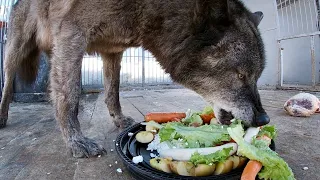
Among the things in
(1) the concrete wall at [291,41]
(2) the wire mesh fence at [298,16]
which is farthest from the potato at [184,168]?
(2) the wire mesh fence at [298,16]

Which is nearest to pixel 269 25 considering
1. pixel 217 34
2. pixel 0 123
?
pixel 217 34

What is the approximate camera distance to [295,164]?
1532 millimetres

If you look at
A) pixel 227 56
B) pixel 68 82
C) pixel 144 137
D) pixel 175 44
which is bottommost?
pixel 144 137

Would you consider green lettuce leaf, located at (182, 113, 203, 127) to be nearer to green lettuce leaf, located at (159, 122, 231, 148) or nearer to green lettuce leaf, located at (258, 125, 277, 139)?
green lettuce leaf, located at (159, 122, 231, 148)

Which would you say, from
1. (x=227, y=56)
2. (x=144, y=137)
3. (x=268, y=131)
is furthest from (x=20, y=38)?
(x=268, y=131)

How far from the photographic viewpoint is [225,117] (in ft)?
6.19

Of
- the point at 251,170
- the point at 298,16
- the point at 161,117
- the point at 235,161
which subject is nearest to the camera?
the point at 251,170

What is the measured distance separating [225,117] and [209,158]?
712 mm

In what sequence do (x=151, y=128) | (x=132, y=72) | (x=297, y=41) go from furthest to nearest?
(x=132, y=72) → (x=297, y=41) → (x=151, y=128)

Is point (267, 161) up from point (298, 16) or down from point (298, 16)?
down

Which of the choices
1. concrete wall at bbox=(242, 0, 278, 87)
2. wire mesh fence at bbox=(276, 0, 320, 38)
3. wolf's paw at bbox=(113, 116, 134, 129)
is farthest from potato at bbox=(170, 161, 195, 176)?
concrete wall at bbox=(242, 0, 278, 87)

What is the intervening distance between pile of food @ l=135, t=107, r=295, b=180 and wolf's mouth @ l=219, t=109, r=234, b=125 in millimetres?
148

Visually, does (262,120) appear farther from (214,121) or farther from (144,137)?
(144,137)

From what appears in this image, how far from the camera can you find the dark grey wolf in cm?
185
